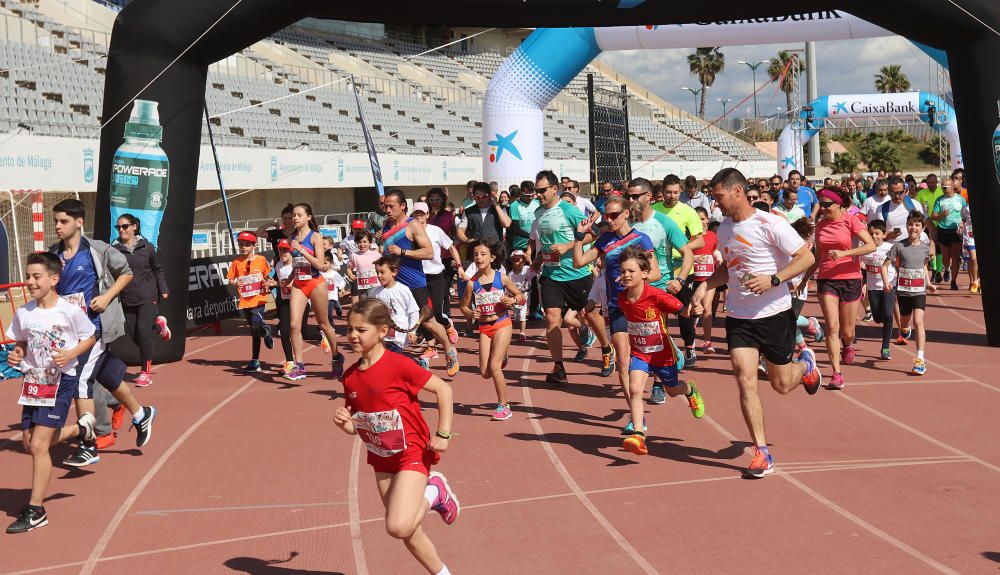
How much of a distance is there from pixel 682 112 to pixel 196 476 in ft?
181

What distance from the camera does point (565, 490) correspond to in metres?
6.50

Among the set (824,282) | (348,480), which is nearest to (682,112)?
(824,282)

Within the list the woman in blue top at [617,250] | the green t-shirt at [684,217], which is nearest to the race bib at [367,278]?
the green t-shirt at [684,217]

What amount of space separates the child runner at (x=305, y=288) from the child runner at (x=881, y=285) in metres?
5.84

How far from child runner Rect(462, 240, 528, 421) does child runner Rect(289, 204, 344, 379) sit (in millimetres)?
2197

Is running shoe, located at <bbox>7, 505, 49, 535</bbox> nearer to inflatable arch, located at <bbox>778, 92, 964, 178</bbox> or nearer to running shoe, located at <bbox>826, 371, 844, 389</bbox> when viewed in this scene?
running shoe, located at <bbox>826, 371, 844, 389</bbox>

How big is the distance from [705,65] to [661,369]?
85542mm

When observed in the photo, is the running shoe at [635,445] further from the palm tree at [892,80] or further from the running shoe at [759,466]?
the palm tree at [892,80]

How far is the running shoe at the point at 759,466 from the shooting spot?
6.60 m

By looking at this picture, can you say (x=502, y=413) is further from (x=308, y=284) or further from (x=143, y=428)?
(x=308, y=284)

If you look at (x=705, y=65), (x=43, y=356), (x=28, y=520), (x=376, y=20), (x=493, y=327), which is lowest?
(x=28, y=520)

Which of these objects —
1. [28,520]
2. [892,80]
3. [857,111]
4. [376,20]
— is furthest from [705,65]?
[28,520]

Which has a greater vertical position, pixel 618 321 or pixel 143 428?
pixel 618 321

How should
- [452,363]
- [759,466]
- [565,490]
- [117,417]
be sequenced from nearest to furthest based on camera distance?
1. [565,490]
2. [759,466]
3. [117,417]
4. [452,363]
